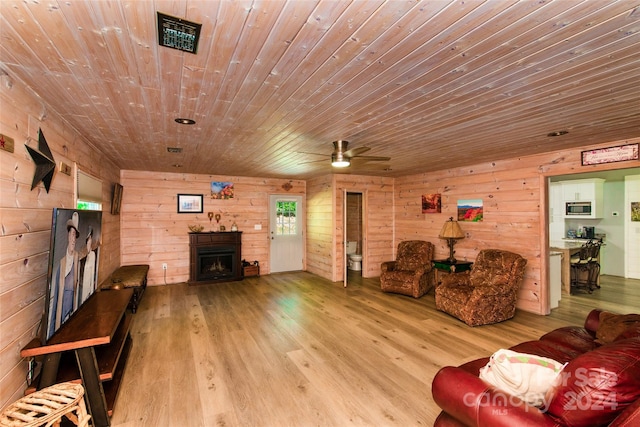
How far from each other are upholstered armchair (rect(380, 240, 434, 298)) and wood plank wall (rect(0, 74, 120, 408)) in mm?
4813

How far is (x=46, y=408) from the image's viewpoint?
1.58 m

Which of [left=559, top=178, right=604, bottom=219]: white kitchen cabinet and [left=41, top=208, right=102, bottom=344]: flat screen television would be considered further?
[left=559, top=178, right=604, bottom=219]: white kitchen cabinet

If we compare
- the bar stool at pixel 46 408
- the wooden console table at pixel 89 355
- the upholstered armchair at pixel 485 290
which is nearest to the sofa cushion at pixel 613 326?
the upholstered armchair at pixel 485 290

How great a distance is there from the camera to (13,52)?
1.63 m

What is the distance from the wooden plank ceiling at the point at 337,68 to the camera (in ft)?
4.35

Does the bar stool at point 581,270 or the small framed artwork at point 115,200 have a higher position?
the small framed artwork at point 115,200

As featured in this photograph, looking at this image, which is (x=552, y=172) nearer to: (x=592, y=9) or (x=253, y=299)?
(x=592, y=9)

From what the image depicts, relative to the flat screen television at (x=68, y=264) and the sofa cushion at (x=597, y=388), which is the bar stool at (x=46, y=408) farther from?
the sofa cushion at (x=597, y=388)

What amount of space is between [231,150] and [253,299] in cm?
263

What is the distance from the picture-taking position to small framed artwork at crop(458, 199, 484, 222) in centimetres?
517

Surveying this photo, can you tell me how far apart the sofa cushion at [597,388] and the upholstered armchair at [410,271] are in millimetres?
3958

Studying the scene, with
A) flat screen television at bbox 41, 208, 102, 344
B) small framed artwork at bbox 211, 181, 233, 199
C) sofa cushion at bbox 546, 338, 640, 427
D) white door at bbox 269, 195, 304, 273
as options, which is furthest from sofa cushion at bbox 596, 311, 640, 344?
small framed artwork at bbox 211, 181, 233, 199

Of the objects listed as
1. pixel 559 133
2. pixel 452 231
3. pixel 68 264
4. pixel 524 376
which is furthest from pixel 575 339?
pixel 68 264

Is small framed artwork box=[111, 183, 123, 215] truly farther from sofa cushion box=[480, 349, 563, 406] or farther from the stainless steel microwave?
the stainless steel microwave
